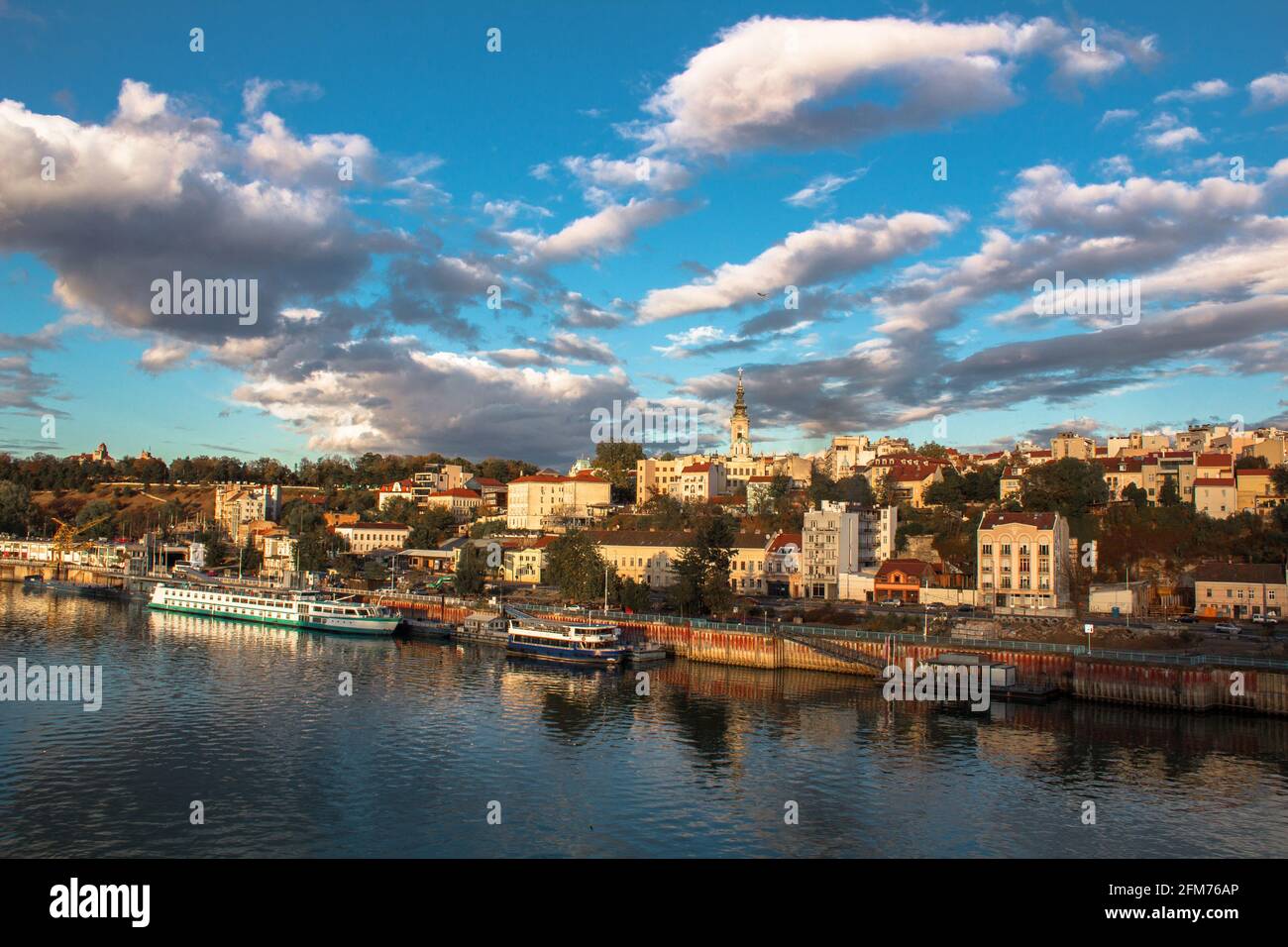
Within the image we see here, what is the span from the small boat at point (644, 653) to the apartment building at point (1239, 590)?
77.7 feet

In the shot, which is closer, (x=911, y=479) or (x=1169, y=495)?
(x=1169, y=495)

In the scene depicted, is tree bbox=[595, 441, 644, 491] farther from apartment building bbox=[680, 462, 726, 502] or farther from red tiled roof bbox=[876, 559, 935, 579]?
red tiled roof bbox=[876, 559, 935, 579]

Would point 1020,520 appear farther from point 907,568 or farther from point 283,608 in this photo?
point 283,608

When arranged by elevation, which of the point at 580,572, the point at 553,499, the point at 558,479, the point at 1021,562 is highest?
the point at 558,479

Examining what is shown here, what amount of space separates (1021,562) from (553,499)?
45.7 m

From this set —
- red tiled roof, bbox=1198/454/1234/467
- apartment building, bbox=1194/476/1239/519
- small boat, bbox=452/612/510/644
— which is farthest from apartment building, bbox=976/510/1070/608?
small boat, bbox=452/612/510/644

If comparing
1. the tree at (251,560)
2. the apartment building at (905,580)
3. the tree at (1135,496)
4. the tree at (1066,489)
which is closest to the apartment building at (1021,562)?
the apartment building at (905,580)

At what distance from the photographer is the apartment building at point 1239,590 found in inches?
1499

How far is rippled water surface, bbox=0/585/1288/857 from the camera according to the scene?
16.4 metres

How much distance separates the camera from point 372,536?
77438 mm

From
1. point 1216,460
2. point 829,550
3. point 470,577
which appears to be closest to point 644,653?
point 829,550

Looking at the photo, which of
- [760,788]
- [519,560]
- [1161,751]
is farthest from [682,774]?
[519,560]
